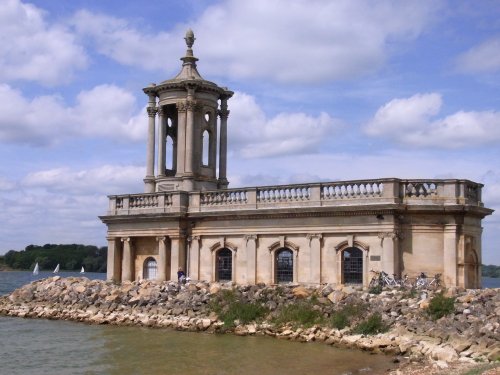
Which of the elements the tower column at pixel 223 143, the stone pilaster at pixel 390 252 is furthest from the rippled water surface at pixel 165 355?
the tower column at pixel 223 143

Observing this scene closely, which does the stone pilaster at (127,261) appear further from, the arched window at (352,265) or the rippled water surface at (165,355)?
the arched window at (352,265)

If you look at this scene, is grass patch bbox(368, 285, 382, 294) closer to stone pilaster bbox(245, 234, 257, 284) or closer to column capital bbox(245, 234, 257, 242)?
stone pilaster bbox(245, 234, 257, 284)

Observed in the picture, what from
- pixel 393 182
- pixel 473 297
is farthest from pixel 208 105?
pixel 473 297

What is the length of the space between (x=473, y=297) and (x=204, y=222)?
15024 mm

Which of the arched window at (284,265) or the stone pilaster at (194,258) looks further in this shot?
the stone pilaster at (194,258)

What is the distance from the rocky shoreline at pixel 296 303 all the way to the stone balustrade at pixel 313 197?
13.7 feet

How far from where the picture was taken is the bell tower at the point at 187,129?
4116 centimetres

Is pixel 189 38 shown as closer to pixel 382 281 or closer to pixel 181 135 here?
pixel 181 135

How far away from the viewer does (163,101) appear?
42.3 m

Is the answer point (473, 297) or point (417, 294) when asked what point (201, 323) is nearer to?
point (417, 294)

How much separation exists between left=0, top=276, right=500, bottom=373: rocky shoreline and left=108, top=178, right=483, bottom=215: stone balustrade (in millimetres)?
4161

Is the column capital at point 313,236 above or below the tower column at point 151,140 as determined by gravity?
below

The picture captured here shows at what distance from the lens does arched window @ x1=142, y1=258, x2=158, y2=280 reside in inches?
1570

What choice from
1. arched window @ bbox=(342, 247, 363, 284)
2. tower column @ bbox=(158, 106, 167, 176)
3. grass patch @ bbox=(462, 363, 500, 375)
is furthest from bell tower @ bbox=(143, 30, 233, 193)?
grass patch @ bbox=(462, 363, 500, 375)
